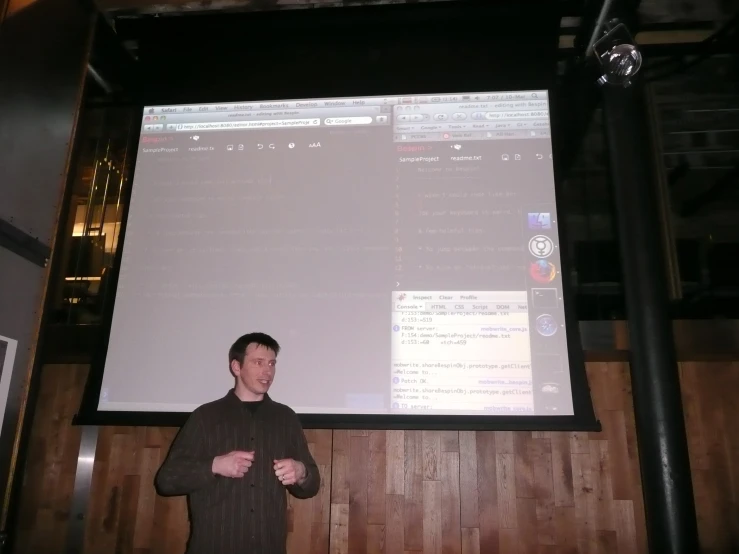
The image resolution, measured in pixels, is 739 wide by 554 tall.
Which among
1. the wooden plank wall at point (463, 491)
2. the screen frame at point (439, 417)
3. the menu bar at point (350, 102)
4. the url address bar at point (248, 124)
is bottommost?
the wooden plank wall at point (463, 491)

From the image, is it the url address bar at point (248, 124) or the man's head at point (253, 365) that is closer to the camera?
the man's head at point (253, 365)

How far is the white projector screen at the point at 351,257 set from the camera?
205cm

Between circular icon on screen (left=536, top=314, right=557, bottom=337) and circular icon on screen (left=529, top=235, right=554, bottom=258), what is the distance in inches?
9.5

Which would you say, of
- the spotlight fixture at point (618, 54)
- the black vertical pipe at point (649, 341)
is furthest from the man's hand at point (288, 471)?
the spotlight fixture at point (618, 54)

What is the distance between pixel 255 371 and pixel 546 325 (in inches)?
41.7

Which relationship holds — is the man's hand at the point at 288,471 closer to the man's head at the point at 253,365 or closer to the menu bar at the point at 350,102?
the man's head at the point at 253,365

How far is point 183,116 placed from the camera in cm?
249

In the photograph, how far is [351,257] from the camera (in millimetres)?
2203

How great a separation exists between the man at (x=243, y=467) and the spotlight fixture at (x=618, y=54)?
1660mm

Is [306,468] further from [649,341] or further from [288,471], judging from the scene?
[649,341]

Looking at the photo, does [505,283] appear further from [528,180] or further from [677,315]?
[677,315]

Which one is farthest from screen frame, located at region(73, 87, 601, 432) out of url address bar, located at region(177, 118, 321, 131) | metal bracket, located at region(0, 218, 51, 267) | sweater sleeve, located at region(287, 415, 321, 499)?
url address bar, located at region(177, 118, 321, 131)

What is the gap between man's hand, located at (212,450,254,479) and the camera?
5.27ft

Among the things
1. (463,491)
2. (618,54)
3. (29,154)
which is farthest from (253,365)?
(618,54)
